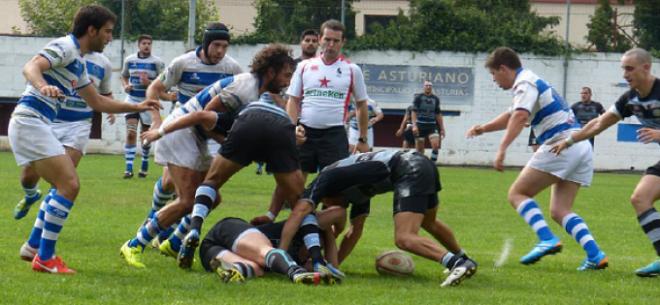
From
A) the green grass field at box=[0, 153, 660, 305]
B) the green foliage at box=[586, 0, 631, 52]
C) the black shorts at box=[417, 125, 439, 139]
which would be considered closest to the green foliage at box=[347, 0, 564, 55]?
the green foliage at box=[586, 0, 631, 52]

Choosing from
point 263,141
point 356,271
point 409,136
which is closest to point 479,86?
point 409,136

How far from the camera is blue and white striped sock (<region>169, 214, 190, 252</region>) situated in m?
9.35

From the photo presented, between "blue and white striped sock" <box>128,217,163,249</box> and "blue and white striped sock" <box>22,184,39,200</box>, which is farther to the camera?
"blue and white striped sock" <box>22,184,39,200</box>

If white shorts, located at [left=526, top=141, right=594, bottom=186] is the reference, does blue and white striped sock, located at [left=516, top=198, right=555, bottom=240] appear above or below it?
below

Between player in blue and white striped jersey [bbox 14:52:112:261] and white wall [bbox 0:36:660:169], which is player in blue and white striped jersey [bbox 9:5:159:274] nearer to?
player in blue and white striped jersey [bbox 14:52:112:261]

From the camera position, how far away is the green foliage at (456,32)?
31859 mm

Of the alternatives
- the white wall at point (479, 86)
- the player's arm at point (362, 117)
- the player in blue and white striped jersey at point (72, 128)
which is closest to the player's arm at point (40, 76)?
the player in blue and white striped jersey at point (72, 128)

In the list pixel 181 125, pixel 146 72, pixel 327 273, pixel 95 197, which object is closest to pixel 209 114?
pixel 181 125

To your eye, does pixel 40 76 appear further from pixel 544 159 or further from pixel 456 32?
pixel 456 32

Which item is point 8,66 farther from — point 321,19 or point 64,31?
point 321,19

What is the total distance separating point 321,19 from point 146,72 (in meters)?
12.5

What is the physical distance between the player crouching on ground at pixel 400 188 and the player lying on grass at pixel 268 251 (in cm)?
23

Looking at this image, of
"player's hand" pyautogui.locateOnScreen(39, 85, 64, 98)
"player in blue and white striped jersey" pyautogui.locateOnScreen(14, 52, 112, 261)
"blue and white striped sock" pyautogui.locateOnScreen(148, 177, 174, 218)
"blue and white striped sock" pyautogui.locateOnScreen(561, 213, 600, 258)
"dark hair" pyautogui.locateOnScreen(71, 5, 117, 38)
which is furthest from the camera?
"player in blue and white striped jersey" pyautogui.locateOnScreen(14, 52, 112, 261)

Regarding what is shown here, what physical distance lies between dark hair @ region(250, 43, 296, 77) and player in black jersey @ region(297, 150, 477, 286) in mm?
921
